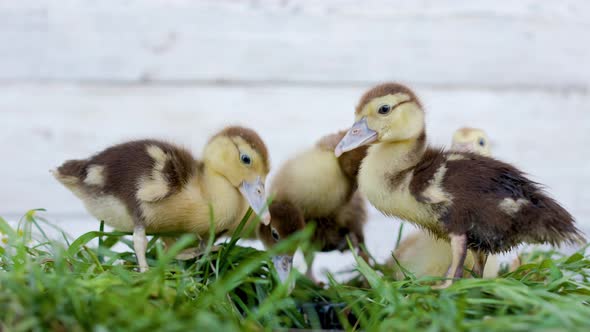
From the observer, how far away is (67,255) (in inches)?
36.7

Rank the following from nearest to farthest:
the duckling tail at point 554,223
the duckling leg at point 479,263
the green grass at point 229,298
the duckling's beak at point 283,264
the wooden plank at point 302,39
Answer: the green grass at point 229,298, the duckling tail at point 554,223, the duckling leg at point 479,263, the duckling's beak at point 283,264, the wooden plank at point 302,39

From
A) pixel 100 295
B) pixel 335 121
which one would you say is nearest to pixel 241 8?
pixel 335 121

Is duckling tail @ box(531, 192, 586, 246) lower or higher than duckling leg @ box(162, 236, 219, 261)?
higher

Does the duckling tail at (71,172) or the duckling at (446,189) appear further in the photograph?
the duckling tail at (71,172)

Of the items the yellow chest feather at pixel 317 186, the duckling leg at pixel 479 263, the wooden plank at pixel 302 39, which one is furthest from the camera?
the wooden plank at pixel 302 39

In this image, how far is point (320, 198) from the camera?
125 centimetres

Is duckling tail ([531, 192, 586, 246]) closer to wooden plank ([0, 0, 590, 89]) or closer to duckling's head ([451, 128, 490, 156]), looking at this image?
duckling's head ([451, 128, 490, 156])

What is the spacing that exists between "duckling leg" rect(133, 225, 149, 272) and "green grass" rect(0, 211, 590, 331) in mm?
24

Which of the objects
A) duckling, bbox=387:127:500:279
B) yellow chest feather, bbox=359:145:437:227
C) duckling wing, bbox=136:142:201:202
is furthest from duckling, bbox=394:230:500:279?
duckling wing, bbox=136:142:201:202

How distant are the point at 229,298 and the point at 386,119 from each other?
333 millimetres

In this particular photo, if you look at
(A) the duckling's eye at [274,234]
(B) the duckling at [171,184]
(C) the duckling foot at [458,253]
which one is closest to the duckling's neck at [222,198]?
(B) the duckling at [171,184]

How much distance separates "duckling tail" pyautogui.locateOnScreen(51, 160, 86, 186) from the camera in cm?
109

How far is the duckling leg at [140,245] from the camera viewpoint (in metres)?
1.00

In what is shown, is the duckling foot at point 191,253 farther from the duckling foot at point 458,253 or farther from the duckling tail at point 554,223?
the duckling tail at point 554,223
